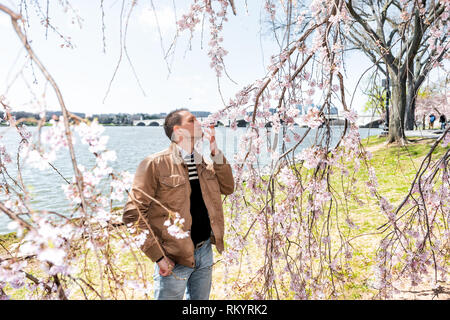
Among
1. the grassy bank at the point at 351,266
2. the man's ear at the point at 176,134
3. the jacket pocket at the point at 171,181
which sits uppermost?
the man's ear at the point at 176,134

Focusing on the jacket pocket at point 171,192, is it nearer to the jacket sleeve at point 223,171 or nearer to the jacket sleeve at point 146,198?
the jacket sleeve at point 146,198

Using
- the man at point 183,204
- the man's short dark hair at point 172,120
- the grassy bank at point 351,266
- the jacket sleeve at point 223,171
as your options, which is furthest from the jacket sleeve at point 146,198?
the jacket sleeve at point 223,171

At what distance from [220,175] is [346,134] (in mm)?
752

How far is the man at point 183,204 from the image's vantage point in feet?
5.40

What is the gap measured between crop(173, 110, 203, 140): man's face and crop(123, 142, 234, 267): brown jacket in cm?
9

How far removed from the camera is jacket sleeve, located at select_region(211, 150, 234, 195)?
6.14 ft

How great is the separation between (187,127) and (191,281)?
0.89 metres

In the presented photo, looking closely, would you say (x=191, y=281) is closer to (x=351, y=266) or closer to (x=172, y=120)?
(x=172, y=120)

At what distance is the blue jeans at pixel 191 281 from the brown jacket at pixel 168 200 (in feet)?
0.24

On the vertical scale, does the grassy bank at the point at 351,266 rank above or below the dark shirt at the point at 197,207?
below

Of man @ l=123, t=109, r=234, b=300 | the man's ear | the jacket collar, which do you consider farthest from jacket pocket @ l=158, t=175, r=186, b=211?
the man's ear

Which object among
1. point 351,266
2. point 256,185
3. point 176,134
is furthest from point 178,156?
point 351,266

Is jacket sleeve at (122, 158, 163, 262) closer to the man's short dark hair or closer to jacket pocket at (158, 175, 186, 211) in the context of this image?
jacket pocket at (158, 175, 186, 211)

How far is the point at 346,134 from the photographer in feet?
5.53
